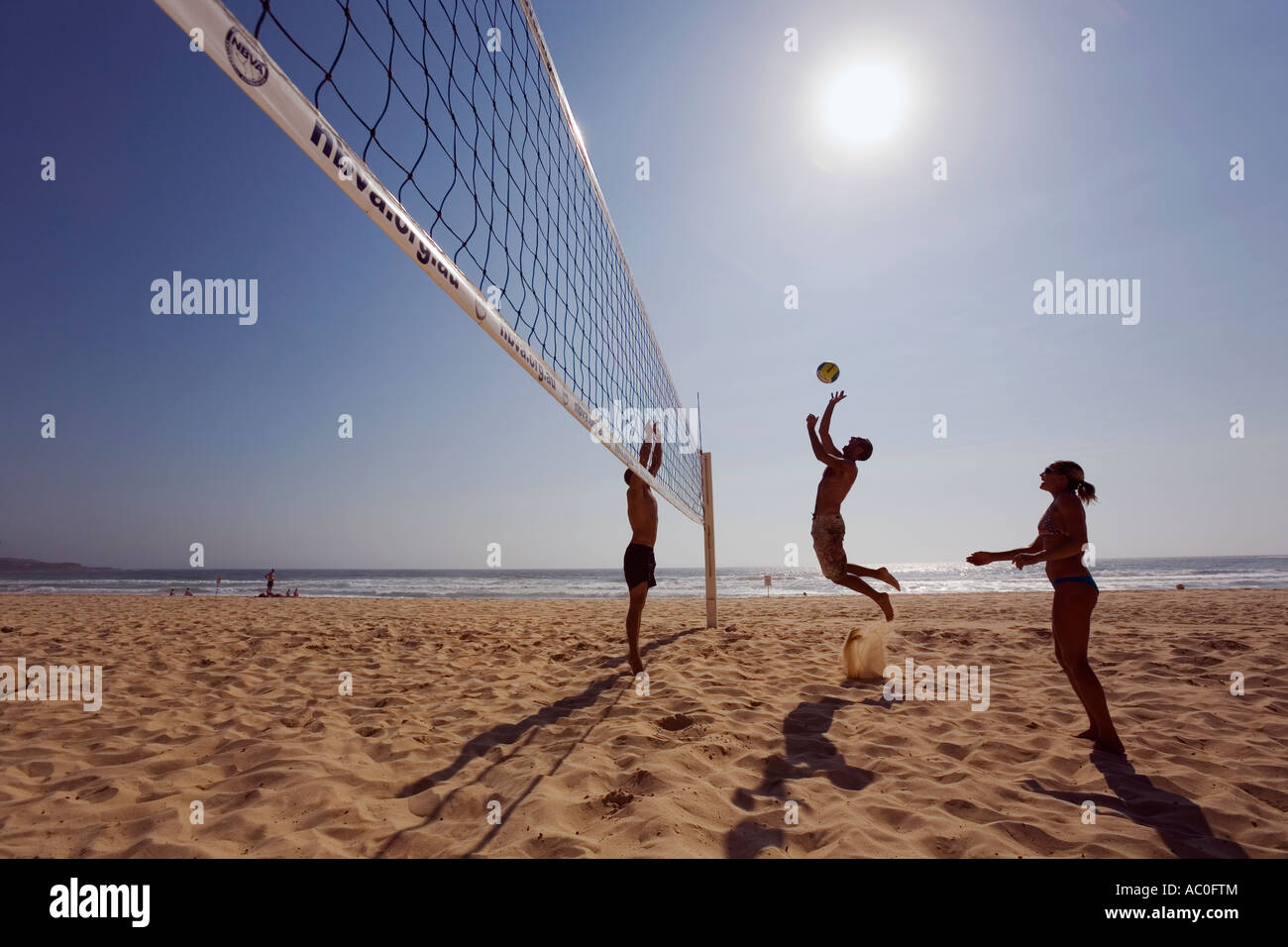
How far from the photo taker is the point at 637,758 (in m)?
2.55

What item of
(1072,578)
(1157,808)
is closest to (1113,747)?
(1157,808)

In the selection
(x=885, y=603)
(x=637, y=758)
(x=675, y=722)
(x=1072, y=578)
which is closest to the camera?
(x=637, y=758)

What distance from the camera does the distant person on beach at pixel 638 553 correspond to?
4.37 m

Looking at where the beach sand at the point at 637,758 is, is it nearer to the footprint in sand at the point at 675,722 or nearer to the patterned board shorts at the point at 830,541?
the footprint in sand at the point at 675,722

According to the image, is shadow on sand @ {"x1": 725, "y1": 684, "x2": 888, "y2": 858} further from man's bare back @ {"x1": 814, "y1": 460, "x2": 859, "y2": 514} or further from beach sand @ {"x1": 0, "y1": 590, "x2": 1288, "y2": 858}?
man's bare back @ {"x1": 814, "y1": 460, "x2": 859, "y2": 514}

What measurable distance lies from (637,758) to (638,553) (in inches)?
82.5

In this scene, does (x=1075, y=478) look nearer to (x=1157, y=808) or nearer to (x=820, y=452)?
(x=1157, y=808)

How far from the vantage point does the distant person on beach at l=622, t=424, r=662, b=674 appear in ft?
14.3

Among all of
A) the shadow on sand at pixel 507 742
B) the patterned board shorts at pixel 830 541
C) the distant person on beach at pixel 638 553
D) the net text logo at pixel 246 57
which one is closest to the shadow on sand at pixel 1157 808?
the shadow on sand at pixel 507 742

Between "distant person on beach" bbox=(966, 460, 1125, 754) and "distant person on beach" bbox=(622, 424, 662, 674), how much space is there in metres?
2.36

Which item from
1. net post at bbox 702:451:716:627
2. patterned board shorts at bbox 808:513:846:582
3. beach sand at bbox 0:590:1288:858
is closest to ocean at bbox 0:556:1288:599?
net post at bbox 702:451:716:627

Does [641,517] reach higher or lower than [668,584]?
higher
